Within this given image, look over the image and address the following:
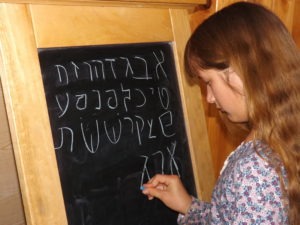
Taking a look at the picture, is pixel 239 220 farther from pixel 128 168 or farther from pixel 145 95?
pixel 145 95

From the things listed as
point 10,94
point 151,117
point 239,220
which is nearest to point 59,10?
point 10,94

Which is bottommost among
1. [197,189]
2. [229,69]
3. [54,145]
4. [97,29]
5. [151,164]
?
[197,189]

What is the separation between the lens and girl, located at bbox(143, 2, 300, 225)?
81 cm

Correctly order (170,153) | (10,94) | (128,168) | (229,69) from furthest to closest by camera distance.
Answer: (170,153) < (128,168) < (229,69) < (10,94)

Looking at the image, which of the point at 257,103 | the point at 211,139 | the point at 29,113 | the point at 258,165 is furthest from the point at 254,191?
the point at 211,139

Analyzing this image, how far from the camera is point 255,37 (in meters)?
0.86

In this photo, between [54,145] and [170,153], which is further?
[170,153]

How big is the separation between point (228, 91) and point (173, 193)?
0.39 m

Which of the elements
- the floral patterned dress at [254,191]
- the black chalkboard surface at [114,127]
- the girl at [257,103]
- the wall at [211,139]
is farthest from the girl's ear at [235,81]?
the wall at [211,139]

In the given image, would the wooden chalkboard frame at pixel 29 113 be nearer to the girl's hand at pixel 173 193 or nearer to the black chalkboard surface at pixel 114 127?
the black chalkboard surface at pixel 114 127

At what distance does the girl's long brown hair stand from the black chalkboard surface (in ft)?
0.82

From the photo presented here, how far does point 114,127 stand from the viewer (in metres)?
0.99

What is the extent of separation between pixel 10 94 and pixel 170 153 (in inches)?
21.3

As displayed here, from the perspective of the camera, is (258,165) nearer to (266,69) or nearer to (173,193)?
(266,69)
